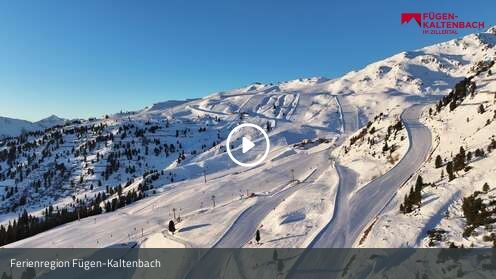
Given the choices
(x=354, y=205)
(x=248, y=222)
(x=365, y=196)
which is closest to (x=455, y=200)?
(x=354, y=205)

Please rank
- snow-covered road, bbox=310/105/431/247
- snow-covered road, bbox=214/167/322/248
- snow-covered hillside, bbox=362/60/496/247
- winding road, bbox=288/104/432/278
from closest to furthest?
snow-covered hillside, bbox=362/60/496/247 → winding road, bbox=288/104/432/278 → snow-covered road, bbox=310/105/431/247 → snow-covered road, bbox=214/167/322/248

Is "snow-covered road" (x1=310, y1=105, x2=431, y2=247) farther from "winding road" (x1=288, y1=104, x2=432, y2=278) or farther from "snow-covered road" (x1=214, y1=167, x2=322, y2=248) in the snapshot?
"snow-covered road" (x1=214, y1=167, x2=322, y2=248)

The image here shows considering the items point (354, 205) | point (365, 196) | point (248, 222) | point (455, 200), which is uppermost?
point (455, 200)

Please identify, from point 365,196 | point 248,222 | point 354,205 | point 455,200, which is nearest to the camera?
point 455,200

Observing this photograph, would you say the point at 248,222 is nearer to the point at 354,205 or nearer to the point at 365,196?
the point at 354,205

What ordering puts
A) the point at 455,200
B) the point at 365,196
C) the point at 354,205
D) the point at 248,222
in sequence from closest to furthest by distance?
the point at 455,200
the point at 354,205
the point at 365,196
the point at 248,222

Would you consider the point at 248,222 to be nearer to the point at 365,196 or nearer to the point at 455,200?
the point at 365,196

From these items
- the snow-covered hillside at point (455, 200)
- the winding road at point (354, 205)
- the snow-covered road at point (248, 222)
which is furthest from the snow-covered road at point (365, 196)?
the snow-covered road at point (248, 222)

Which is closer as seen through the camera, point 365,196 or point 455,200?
point 455,200

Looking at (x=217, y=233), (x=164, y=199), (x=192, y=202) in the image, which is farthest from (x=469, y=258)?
(x=164, y=199)

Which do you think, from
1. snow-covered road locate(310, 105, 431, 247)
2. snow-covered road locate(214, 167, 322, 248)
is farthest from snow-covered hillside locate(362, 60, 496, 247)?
snow-covered road locate(214, 167, 322, 248)

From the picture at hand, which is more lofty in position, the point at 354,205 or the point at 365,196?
the point at 365,196

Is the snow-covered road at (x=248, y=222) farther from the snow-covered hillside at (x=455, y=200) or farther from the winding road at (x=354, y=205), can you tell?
the snow-covered hillside at (x=455, y=200)
